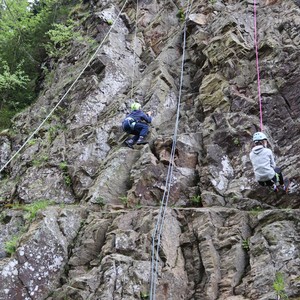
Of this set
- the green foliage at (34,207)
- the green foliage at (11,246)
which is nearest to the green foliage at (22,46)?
the green foliage at (34,207)

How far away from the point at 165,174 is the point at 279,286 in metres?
4.27

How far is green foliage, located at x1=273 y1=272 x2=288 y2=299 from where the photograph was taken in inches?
254

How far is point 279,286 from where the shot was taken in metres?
6.61

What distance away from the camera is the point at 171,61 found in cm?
1449

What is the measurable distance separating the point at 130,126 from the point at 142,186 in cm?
214

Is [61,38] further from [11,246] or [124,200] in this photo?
[11,246]

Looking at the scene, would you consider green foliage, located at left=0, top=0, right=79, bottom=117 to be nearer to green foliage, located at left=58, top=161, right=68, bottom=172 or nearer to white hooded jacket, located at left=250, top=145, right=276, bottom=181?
green foliage, located at left=58, top=161, right=68, bottom=172

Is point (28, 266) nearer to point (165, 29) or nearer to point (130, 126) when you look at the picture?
point (130, 126)

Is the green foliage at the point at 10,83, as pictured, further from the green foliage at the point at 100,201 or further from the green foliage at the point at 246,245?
the green foliage at the point at 246,245

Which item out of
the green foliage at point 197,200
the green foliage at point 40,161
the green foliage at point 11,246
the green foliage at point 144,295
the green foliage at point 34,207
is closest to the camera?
the green foliage at point 144,295

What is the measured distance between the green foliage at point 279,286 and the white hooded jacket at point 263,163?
2134 mm

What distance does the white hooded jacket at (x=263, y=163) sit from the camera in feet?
26.8

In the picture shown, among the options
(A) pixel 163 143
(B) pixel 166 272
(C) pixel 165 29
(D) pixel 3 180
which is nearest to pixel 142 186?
(A) pixel 163 143

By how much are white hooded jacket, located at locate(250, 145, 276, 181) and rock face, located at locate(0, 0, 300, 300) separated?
0.76 meters
